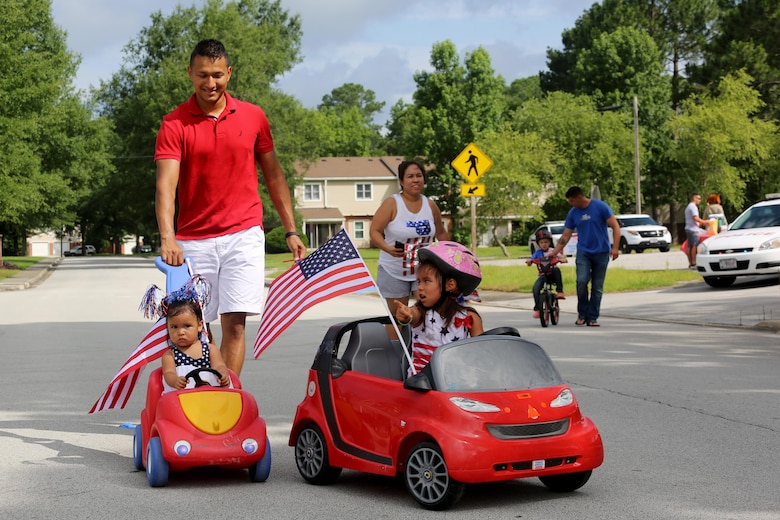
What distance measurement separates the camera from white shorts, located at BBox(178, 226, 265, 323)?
24.0ft

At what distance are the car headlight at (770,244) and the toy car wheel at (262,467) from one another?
17677 mm

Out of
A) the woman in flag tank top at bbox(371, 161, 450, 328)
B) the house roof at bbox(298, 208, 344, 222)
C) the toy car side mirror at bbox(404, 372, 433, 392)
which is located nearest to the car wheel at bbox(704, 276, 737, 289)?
the woman in flag tank top at bbox(371, 161, 450, 328)

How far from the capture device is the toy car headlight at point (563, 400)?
5.55 meters

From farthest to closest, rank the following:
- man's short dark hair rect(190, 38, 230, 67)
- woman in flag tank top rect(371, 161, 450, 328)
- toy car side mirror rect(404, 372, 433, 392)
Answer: woman in flag tank top rect(371, 161, 450, 328) < man's short dark hair rect(190, 38, 230, 67) < toy car side mirror rect(404, 372, 433, 392)

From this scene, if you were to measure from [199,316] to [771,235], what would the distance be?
17.9 metres

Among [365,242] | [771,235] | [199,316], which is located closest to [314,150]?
[365,242]

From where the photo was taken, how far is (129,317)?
20781 millimetres

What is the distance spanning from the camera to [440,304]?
6.38 meters

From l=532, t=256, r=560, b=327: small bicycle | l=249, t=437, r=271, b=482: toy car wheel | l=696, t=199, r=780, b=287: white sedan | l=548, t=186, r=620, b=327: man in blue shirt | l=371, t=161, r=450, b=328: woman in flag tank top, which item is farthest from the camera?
l=696, t=199, r=780, b=287: white sedan

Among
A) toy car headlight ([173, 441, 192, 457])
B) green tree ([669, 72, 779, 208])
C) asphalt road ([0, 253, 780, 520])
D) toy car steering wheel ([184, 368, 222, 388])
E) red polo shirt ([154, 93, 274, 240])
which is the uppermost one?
green tree ([669, 72, 779, 208])

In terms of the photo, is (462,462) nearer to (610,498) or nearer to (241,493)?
(610,498)

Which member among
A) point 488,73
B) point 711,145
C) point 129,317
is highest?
point 488,73

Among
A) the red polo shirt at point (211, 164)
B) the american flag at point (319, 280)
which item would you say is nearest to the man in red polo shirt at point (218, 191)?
the red polo shirt at point (211, 164)

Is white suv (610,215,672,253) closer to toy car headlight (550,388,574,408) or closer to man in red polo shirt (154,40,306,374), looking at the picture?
man in red polo shirt (154,40,306,374)
